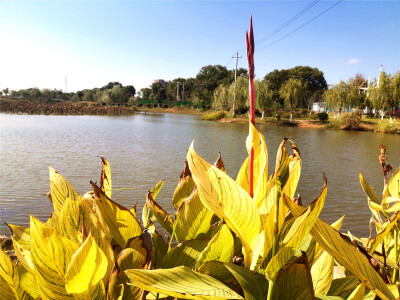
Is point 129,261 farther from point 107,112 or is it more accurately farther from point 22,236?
point 107,112

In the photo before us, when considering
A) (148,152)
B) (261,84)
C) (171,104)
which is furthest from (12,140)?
(171,104)

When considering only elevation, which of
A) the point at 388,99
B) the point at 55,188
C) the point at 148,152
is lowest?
the point at 148,152

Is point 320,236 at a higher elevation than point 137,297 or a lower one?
higher

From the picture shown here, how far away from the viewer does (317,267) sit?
56cm

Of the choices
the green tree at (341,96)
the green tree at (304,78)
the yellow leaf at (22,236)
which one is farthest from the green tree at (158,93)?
the yellow leaf at (22,236)

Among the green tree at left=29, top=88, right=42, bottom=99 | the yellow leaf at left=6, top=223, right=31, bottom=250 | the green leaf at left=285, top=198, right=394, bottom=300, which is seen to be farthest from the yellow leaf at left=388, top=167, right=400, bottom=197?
the green tree at left=29, top=88, right=42, bottom=99

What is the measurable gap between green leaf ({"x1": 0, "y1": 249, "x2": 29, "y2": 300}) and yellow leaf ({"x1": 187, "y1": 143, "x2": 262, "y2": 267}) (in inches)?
15.4

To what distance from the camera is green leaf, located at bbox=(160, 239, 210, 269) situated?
526 millimetres

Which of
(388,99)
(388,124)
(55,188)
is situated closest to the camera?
(55,188)

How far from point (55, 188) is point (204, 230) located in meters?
0.35

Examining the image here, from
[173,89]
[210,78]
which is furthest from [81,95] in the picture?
[210,78]

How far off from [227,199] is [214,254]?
0.11 metres

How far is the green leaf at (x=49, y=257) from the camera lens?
44cm

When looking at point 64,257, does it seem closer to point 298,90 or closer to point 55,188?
point 55,188
